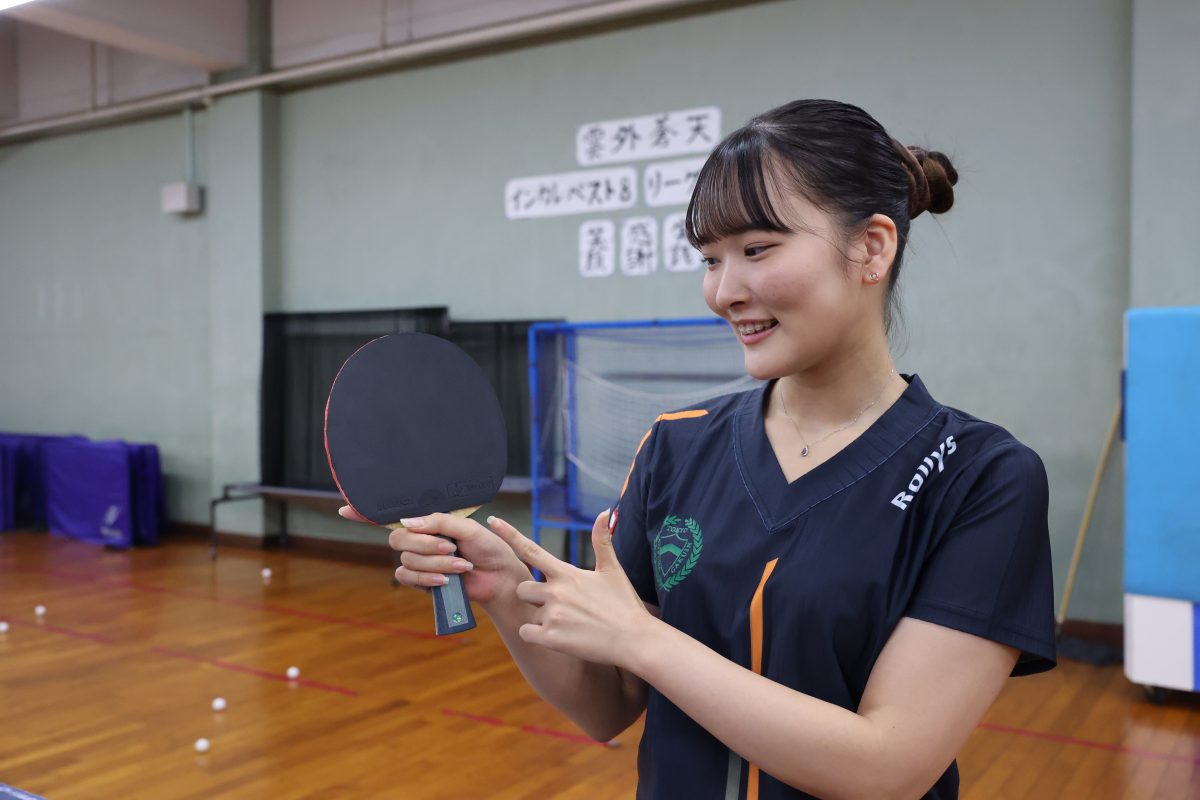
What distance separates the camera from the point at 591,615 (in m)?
0.92

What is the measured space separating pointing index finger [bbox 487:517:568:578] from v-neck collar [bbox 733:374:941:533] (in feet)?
0.75

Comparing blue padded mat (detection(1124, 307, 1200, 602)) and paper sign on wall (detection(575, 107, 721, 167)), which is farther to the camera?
paper sign on wall (detection(575, 107, 721, 167))

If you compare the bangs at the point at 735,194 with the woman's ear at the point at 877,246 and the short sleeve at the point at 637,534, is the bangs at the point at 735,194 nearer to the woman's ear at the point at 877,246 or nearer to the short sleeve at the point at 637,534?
the woman's ear at the point at 877,246

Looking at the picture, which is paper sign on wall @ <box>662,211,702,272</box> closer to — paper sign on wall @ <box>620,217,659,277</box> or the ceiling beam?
paper sign on wall @ <box>620,217,659,277</box>

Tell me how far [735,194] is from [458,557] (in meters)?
0.46

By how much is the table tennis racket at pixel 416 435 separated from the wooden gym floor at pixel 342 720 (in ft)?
6.51

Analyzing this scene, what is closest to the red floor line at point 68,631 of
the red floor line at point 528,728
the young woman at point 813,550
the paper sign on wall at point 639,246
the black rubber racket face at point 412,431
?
the red floor line at point 528,728

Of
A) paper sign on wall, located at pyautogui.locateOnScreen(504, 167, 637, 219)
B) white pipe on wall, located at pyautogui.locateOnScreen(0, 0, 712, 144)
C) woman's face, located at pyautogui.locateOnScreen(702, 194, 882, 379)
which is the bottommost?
woman's face, located at pyautogui.locateOnScreen(702, 194, 882, 379)

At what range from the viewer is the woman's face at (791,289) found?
982 mm

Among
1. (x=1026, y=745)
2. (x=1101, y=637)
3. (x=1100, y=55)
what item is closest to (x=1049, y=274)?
(x=1100, y=55)

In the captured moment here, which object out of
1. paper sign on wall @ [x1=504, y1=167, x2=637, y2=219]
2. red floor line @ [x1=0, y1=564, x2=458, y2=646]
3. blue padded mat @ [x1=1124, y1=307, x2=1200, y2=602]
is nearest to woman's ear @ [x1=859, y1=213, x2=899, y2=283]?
blue padded mat @ [x1=1124, y1=307, x2=1200, y2=602]

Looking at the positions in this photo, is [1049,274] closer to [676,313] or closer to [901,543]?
[676,313]

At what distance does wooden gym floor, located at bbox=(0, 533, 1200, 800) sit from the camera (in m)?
2.97

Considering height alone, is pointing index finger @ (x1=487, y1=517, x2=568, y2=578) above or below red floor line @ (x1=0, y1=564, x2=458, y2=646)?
above
